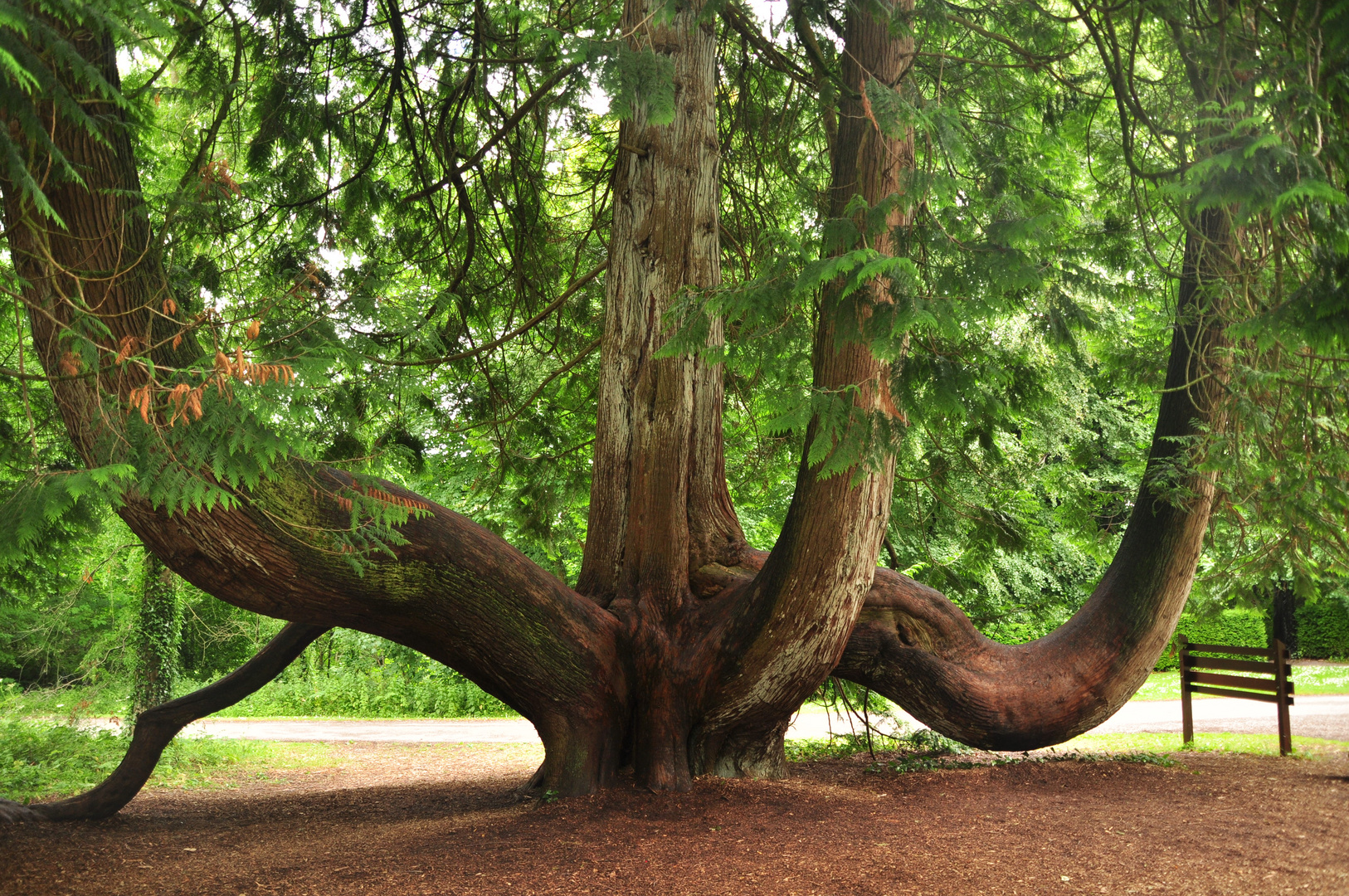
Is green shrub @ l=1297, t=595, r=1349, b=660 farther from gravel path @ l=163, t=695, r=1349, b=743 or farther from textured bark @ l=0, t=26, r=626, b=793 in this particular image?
textured bark @ l=0, t=26, r=626, b=793

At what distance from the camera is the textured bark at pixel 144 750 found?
633 centimetres

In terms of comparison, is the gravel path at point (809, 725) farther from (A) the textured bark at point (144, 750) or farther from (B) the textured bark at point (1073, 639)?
(A) the textured bark at point (144, 750)

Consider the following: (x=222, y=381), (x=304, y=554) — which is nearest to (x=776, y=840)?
(x=304, y=554)

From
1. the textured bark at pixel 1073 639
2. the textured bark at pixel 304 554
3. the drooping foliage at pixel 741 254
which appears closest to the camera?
the drooping foliage at pixel 741 254

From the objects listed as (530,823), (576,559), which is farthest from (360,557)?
(576,559)

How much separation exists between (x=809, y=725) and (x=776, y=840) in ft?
31.1

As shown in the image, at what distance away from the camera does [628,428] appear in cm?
621

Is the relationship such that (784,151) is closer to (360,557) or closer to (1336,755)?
(360,557)

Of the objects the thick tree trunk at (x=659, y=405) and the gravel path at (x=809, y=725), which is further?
the gravel path at (x=809, y=725)

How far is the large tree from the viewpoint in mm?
3930

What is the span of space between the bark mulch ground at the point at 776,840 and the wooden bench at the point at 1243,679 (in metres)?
1.30

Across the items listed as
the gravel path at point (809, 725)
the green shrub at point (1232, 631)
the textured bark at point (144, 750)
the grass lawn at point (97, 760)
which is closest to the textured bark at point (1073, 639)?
the textured bark at point (144, 750)

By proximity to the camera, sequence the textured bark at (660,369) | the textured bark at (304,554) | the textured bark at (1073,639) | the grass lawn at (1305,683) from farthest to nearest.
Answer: the grass lawn at (1305,683) → the textured bark at (1073,639) → the textured bark at (660,369) → the textured bark at (304,554)

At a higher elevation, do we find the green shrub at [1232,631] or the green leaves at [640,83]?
the green leaves at [640,83]
